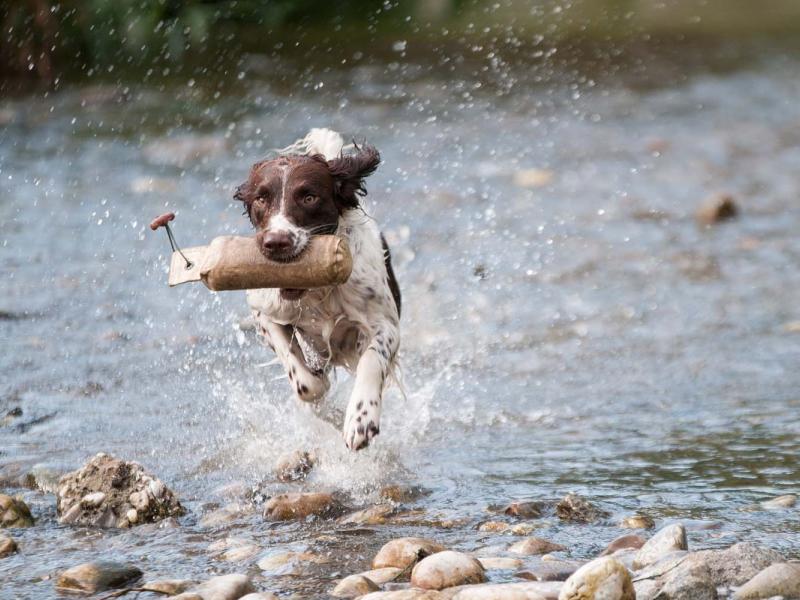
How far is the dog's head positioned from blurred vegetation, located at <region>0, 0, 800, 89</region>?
8559 millimetres

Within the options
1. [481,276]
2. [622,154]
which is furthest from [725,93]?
[481,276]

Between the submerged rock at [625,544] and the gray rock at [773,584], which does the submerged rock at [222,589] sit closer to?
the submerged rock at [625,544]

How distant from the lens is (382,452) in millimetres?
4945

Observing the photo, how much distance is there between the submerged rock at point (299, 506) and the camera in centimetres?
422

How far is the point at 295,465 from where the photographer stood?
480 centimetres

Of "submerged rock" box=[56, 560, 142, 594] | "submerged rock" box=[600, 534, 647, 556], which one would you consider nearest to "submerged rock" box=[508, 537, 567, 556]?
"submerged rock" box=[600, 534, 647, 556]

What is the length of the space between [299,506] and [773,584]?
1645mm

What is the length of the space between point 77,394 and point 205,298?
1676 mm

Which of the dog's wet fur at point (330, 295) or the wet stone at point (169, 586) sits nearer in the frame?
the wet stone at point (169, 586)

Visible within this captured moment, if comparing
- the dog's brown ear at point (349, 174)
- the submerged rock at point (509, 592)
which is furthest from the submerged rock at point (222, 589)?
the dog's brown ear at point (349, 174)

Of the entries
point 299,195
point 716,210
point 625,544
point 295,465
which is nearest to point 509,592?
point 625,544

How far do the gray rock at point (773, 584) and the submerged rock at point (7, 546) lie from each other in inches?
82.6

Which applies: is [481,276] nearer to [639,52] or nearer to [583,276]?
[583,276]

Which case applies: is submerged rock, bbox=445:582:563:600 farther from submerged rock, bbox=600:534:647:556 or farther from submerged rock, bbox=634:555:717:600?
submerged rock, bbox=600:534:647:556
